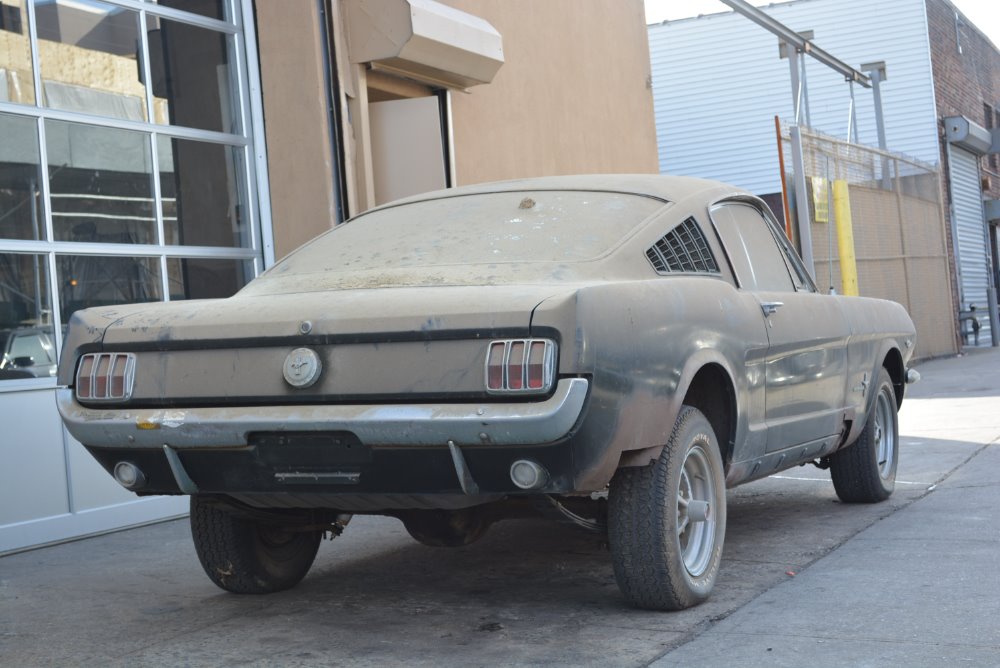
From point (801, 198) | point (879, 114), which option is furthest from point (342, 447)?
point (879, 114)

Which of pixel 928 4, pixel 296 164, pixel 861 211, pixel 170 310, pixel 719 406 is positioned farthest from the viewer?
pixel 928 4

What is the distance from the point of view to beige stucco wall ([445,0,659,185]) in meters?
11.3

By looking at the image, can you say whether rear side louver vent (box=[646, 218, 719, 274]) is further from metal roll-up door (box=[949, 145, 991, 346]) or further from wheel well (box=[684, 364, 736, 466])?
metal roll-up door (box=[949, 145, 991, 346])

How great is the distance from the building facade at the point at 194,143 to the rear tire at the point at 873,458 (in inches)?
156

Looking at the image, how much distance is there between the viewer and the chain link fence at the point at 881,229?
1557 centimetres

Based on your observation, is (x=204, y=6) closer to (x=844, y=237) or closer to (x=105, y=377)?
(x=105, y=377)

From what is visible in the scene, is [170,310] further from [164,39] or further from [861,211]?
[861,211]

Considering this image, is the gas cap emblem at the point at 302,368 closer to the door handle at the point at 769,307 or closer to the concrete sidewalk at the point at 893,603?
the concrete sidewalk at the point at 893,603

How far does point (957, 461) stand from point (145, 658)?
19.2ft

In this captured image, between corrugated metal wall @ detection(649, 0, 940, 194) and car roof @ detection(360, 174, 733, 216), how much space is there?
25483 millimetres

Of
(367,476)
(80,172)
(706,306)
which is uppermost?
(80,172)

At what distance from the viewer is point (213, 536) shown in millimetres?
4918

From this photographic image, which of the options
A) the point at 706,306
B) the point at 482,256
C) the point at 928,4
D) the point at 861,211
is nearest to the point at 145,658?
the point at 482,256

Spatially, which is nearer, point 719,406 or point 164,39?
point 719,406
